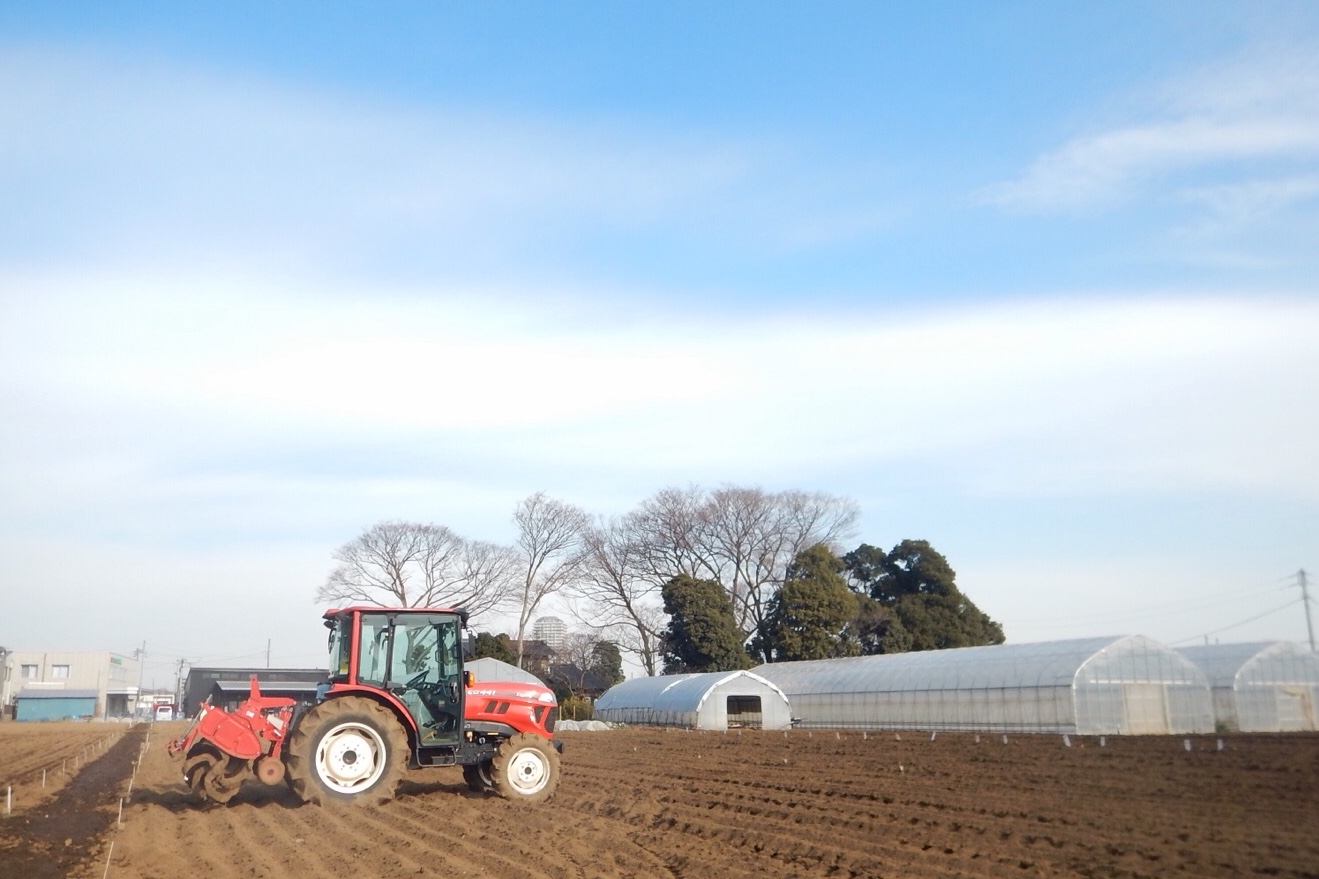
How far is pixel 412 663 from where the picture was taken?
Result: 13.0m

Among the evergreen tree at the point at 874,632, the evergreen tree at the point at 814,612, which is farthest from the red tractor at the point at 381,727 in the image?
the evergreen tree at the point at 874,632

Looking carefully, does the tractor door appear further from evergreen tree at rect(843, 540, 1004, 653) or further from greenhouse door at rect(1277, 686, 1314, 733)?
Result: evergreen tree at rect(843, 540, 1004, 653)

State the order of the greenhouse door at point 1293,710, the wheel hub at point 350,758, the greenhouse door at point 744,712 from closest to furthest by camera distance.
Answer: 1. the wheel hub at point 350,758
2. the greenhouse door at point 1293,710
3. the greenhouse door at point 744,712

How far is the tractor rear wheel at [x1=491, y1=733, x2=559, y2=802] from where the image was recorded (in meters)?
13.0

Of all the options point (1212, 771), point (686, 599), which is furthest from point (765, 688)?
point (1212, 771)

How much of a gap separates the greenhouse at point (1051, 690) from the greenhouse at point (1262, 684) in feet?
1.57

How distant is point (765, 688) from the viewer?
39.0m

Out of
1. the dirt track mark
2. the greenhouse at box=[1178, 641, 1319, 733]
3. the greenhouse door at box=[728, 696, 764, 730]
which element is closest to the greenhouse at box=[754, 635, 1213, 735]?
the greenhouse at box=[1178, 641, 1319, 733]

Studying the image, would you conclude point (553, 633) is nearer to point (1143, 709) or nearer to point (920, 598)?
point (920, 598)

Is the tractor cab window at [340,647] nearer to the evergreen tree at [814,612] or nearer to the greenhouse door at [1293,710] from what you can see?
the greenhouse door at [1293,710]

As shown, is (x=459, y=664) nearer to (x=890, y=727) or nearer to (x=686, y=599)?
(x=890, y=727)

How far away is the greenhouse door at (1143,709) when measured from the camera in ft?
85.7

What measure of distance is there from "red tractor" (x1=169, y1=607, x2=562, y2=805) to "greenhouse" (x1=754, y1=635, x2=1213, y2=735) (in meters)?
17.2

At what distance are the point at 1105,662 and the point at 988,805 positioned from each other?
633 inches
